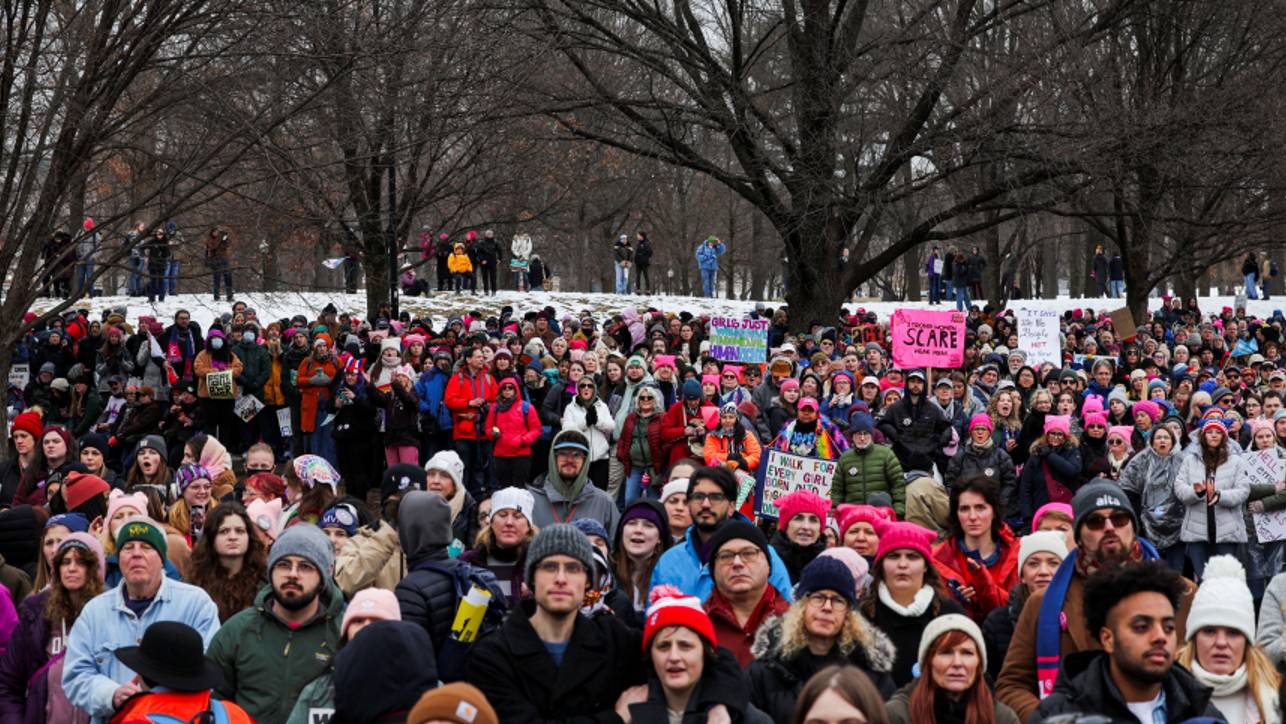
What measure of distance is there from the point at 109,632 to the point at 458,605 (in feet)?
5.00

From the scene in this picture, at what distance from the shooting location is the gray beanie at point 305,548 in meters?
6.62

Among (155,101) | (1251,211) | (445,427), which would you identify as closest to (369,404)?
(445,427)

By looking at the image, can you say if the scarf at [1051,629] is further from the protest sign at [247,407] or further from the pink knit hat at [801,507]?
the protest sign at [247,407]

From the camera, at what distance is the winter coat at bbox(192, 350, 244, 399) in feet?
58.4

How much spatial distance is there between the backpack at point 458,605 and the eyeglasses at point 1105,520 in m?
2.59

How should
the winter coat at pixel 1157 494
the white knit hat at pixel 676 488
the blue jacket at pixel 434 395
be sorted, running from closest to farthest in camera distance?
the white knit hat at pixel 676 488, the winter coat at pixel 1157 494, the blue jacket at pixel 434 395

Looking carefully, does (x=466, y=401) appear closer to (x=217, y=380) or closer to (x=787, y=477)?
(x=217, y=380)

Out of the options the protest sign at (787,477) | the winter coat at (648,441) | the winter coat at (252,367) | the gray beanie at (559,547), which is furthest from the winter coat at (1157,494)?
the winter coat at (252,367)

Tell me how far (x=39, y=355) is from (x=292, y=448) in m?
3.90

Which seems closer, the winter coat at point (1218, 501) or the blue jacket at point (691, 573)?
the blue jacket at point (691, 573)

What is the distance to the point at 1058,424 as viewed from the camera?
13.4 m

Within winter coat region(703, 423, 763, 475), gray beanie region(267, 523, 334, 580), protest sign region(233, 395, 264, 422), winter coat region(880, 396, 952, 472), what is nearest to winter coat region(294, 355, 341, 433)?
protest sign region(233, 395, 264, 422)

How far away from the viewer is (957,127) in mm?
23219

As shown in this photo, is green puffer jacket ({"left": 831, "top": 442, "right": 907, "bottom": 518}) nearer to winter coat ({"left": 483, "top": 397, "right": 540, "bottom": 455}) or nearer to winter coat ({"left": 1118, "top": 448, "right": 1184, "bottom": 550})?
winter coat ({"left": 1118, "top": 448, "right": 1184, "bottom": 550})
